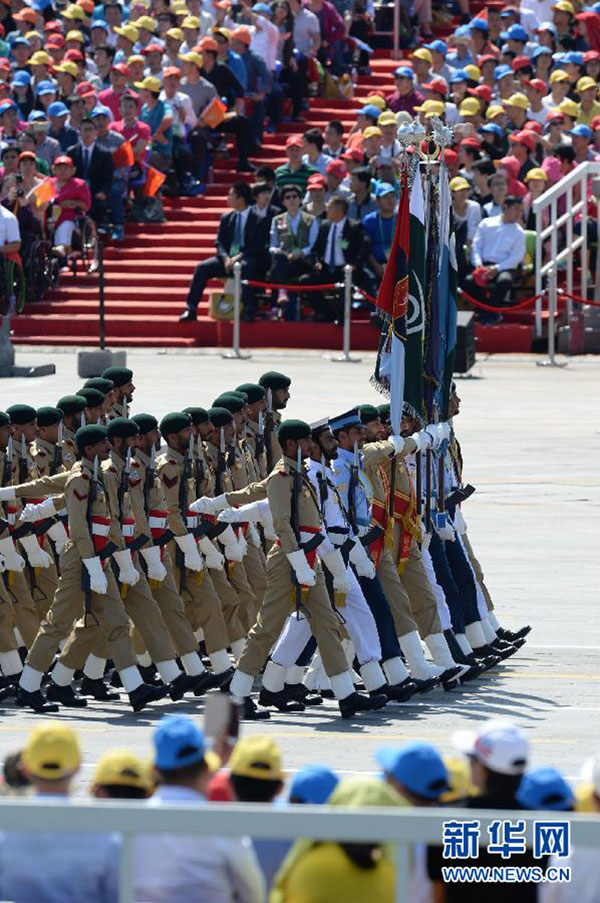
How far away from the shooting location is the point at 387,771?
7277 mm

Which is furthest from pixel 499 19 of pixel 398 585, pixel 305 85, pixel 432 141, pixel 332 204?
pixel 398 585

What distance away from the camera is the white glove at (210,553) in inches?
572

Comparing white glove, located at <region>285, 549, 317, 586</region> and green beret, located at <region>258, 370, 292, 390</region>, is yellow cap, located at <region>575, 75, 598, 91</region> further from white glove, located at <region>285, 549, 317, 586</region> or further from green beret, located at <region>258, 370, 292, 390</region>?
white glove, located at <region>285, 549, 317, 586</region>

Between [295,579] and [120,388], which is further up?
[120,388]

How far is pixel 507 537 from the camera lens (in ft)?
63.7

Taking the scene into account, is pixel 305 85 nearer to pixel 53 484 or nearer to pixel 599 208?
pixel 599 208

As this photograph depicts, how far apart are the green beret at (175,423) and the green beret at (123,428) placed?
248 mm

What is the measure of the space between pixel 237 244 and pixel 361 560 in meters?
14.6

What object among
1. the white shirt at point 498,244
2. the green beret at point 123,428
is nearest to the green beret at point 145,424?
the green beret at point 123,428

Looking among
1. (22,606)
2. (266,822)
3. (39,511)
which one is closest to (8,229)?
(22,606)

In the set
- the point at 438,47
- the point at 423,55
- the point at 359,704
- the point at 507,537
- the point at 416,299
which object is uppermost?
the point at 438,47

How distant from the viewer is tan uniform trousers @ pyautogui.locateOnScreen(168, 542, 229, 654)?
14.5 meters

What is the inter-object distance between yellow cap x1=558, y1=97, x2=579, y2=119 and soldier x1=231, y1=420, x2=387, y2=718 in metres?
15.7

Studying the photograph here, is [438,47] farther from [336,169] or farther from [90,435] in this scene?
[90,435]
